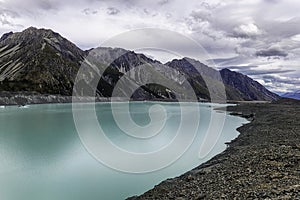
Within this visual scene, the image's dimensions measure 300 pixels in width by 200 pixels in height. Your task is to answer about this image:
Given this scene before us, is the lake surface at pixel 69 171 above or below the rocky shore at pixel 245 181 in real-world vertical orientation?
below

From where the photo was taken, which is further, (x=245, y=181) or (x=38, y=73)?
(x=38, y=73)

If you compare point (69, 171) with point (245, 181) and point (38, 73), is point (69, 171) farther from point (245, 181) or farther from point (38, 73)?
point (38, 73)

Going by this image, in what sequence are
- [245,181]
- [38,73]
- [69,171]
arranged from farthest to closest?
1. [38,73]
2. [69,171]
3. [245,181]

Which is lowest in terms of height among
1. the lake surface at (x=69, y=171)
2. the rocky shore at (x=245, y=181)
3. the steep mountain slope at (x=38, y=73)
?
the lake surface at (x=69, y=171)

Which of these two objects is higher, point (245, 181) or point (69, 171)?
point (245, 181)

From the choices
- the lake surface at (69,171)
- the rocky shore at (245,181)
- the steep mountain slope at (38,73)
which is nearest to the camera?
the rocky shore at (245,181)

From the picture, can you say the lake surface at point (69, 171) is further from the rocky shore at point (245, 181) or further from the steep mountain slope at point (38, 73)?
the steep mountain slope at point (38, 73)

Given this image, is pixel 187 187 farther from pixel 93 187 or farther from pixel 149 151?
pixel 149 151

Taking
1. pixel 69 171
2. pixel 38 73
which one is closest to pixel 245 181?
pixel 69 171

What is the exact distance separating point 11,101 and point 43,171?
105476 millimetres

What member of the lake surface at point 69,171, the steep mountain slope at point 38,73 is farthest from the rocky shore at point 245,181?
the steep mountain slope at point 38,73

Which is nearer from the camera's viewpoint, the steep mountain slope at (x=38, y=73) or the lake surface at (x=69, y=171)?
the lake surface at (x=69, y=171)

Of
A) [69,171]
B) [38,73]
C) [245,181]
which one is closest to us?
[245,181]

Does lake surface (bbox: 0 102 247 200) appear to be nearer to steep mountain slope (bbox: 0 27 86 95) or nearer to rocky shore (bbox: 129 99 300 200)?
rocky shore (bbox: 129 99 300 200)
